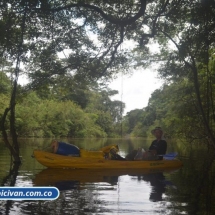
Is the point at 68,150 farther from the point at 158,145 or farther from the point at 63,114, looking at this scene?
the point at 63,114

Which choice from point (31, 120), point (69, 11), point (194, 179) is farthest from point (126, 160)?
point (31, 120)

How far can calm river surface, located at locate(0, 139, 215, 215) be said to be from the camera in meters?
6.34

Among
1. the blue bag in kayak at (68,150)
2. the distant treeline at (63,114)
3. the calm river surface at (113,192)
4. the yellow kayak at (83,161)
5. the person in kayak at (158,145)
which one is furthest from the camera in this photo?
the distant treeline at (63,114)

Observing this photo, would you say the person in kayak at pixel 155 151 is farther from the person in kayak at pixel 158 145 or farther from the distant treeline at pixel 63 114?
the distant treeline at pixel 63 114

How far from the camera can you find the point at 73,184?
902 cm

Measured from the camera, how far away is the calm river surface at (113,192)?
250 inches

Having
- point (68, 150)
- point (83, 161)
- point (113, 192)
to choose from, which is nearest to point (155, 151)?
point (83, 161)

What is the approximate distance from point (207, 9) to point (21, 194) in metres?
7.82

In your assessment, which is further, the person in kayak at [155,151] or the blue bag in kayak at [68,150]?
the person in kayak at [155,151]

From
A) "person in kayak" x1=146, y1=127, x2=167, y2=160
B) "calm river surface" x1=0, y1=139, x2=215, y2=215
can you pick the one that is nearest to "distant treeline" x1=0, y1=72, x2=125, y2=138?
"person in kayak" x1=146, y1=127, x2=167, y2=160

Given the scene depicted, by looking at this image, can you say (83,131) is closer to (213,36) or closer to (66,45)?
(66,45)

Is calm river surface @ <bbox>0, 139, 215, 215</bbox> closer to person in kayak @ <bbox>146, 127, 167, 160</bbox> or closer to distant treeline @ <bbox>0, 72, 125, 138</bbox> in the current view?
person in kayak @ <bbox>146, 127, 167, 160</bbox>

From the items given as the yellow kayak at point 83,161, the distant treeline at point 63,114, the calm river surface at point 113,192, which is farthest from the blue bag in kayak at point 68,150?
the distant treeline at point 63,114

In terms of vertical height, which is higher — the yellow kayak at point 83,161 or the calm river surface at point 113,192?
the yellow kayak at point 83,161
